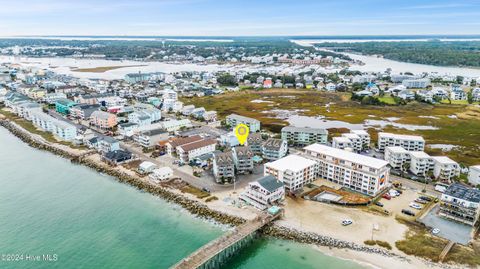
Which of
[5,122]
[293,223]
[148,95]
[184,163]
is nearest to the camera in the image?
[293,223]

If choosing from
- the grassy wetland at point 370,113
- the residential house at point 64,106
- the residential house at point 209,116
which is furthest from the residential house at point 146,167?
the residential house at point 64,106

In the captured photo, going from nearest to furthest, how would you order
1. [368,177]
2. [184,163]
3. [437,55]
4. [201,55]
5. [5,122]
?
[368,177]
[184,163]
[5,122]
[437,55]
[201,55]

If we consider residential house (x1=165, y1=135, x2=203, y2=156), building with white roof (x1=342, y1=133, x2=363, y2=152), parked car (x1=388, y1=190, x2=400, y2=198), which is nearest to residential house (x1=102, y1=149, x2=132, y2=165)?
residential house (x1=165, y1=135, x2=203, y2=156)

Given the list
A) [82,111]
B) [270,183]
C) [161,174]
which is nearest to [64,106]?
[82,111]

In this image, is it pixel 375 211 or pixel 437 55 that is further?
pixel 437 55

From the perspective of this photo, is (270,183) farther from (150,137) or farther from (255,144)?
(150,137)

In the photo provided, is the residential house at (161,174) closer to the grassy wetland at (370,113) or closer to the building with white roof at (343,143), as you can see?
the building with white roof at (343,143)

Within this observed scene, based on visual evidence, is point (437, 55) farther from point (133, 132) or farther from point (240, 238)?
point (240, 238)

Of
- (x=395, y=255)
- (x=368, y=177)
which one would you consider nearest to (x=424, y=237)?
(x=395, y=255)
